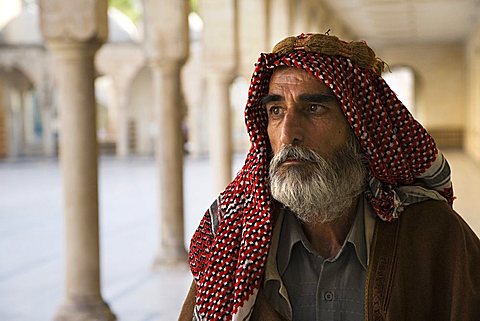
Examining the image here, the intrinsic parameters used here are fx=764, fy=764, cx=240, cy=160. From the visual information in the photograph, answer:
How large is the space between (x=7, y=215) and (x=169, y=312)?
7.36 meters

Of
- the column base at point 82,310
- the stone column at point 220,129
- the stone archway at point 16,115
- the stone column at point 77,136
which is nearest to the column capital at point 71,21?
the stone column at point 77,136

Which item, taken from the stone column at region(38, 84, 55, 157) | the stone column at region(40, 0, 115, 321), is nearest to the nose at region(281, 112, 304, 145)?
the stone column at region(40, 0, 115, 321)

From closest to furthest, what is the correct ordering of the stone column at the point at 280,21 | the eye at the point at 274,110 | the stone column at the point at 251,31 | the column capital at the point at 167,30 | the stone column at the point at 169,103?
the eye at the point at 274,110 < the stone column at the point at 169,103 < the column capital at the point at 167,30 < the stone column at the point at 251,31 < the stone column at the point at 280,21

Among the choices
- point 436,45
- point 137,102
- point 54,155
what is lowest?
point 54,155

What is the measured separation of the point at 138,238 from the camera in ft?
33.3

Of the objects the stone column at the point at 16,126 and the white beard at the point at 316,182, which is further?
the stone column at the point at 16,126

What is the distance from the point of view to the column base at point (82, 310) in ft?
18.7

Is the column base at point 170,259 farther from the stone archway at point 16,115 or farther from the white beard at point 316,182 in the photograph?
the stone archway at point 16,115

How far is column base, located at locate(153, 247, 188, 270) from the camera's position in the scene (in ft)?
26.2

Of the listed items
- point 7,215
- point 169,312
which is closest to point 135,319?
point 169,312

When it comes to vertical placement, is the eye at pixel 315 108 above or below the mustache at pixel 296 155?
above

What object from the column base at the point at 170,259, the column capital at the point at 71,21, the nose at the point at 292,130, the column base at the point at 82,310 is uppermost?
the column capital at the point at 71,21

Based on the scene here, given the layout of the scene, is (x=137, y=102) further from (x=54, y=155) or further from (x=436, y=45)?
(x=436, y=45)

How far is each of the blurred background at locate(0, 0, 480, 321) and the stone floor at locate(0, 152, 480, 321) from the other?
3 cm
